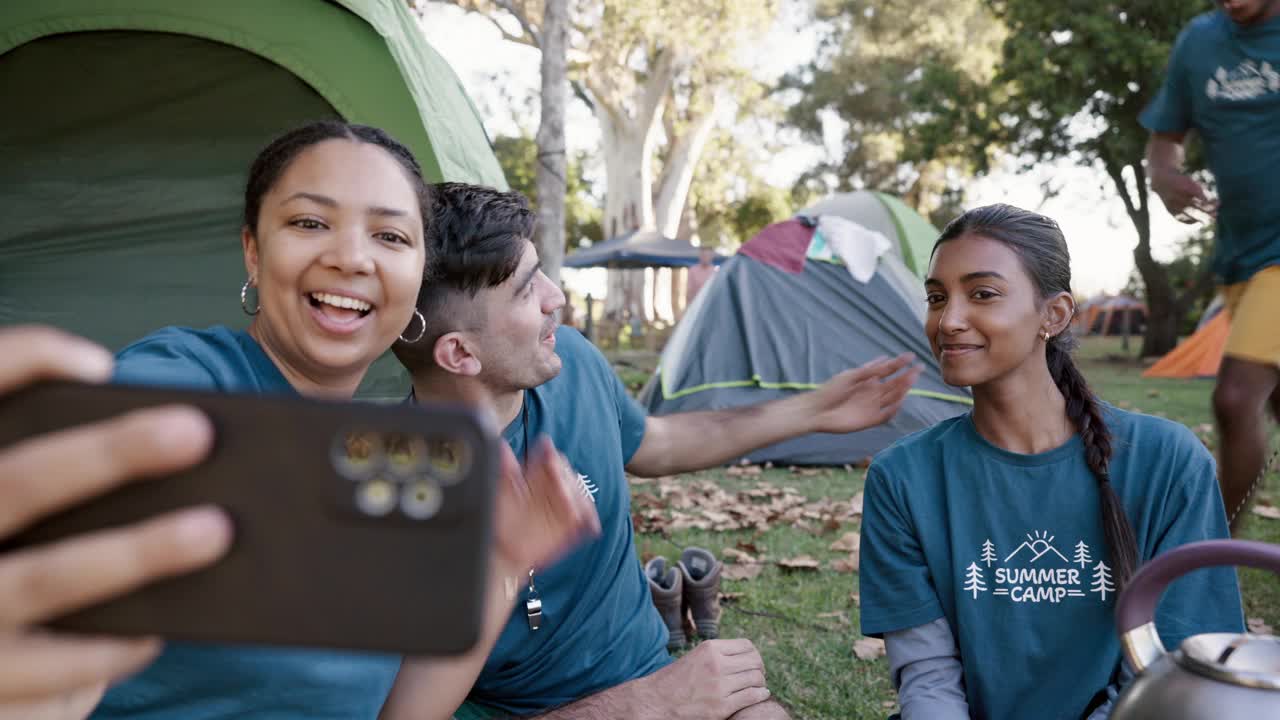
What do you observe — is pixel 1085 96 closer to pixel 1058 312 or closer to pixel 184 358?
pixel 1058 312

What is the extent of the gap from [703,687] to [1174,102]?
259 centimetres

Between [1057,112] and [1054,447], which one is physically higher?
[1057,112]

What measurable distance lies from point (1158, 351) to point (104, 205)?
17377 mm

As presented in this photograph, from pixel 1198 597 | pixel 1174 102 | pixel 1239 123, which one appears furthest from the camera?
pixel 1174 102

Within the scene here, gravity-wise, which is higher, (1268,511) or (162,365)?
(162,365)

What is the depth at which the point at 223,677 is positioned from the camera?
138 centimetres

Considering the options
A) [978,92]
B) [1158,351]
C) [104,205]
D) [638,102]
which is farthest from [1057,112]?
[104,205]

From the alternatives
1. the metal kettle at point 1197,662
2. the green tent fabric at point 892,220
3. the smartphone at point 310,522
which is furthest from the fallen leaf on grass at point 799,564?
the green tent fabric at point 892,220

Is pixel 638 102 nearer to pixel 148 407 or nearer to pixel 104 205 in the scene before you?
pixel 104 205

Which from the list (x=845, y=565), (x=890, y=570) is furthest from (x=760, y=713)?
(x=845, y=565)

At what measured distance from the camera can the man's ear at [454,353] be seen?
6.93ft

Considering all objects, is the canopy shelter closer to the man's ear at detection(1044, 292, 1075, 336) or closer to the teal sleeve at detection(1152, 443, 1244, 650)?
the man's ear at detection(1044, 292, 1075, 336)

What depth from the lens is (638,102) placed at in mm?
24156

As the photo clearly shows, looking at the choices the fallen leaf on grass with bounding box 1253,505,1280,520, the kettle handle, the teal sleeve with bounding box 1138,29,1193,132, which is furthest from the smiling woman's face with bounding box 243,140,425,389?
the fallen leaf on grass with bounding box 1253,505,1280,520
